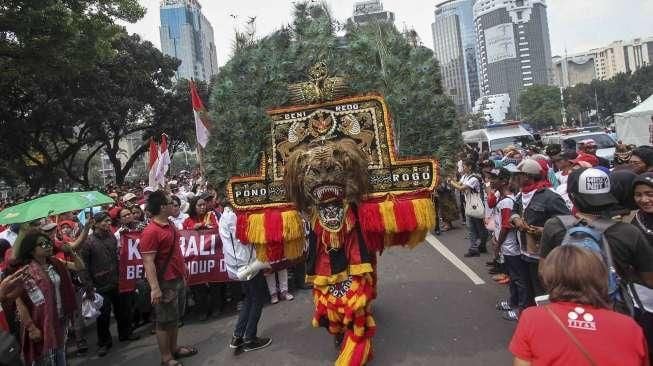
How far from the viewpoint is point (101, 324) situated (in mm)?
5680

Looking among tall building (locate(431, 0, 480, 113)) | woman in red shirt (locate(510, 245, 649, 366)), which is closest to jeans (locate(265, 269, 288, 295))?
woman in red shirt (locate(510, 245, 649, 366))

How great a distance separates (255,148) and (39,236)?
1934 millimetres

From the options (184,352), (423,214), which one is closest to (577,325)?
(423,214)

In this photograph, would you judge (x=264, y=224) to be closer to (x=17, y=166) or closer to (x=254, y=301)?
(x=254, y=301)

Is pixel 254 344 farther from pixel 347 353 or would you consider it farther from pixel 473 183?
pixel 473 183

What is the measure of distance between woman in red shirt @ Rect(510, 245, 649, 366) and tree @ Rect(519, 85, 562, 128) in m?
65.4

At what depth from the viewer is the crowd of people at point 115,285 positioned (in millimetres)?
3996

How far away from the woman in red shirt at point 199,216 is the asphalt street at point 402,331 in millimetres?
1224

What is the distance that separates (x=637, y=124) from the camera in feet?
50.0

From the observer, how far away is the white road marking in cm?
645

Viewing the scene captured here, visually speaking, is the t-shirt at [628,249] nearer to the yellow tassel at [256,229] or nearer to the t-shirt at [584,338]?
the t-shirt at [584,338]

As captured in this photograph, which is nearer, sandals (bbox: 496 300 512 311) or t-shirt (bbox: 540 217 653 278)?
t-shirt (bbox: 540 217 653 278)

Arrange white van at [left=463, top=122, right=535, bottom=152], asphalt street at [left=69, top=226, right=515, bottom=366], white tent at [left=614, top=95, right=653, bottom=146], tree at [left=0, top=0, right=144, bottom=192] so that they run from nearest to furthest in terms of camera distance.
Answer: asphalt street at [left=69, top=226, right=515, bottom=366]
tree at [left=0, top=0, right=144, bottom=192]
white tent at [left=614, top=95, right=653, bottom=146]
white van at [left=463, top=122, right=535, bottom=152]

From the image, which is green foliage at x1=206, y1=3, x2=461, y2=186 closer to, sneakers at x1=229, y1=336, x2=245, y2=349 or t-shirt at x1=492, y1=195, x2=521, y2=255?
t-shirt at x1=492, y1=195, x2=521, y2=255
